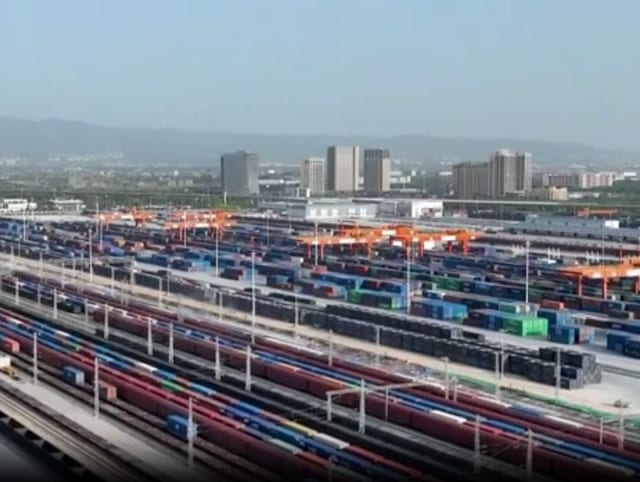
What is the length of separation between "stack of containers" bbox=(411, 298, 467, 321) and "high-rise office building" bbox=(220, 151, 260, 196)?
35.6m

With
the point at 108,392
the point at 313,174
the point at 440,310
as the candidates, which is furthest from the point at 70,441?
the point at 313,174

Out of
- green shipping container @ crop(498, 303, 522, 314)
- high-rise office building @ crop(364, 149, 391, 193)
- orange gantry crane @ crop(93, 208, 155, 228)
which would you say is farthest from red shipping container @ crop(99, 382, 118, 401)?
high-rise office building @ crop(364, 149, 391, 193)

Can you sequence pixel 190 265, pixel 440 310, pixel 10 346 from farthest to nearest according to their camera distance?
pixel 190 265
pixel 440 310
pixel 10 346

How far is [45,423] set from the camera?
7.25m

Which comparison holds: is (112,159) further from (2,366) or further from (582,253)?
(2,366)

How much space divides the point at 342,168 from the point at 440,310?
41.8m

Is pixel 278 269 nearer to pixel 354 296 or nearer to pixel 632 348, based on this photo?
pixel 354 296

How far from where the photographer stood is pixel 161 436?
7.01 m

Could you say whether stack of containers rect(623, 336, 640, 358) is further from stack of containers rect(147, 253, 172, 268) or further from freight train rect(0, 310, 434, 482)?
stack of containers rect(147, 253, 172, 268)

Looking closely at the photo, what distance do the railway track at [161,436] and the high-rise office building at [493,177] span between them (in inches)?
1454

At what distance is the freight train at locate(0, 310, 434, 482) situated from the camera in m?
6.09

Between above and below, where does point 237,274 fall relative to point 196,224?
below

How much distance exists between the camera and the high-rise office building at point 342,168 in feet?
177

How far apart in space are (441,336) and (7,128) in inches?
5006
